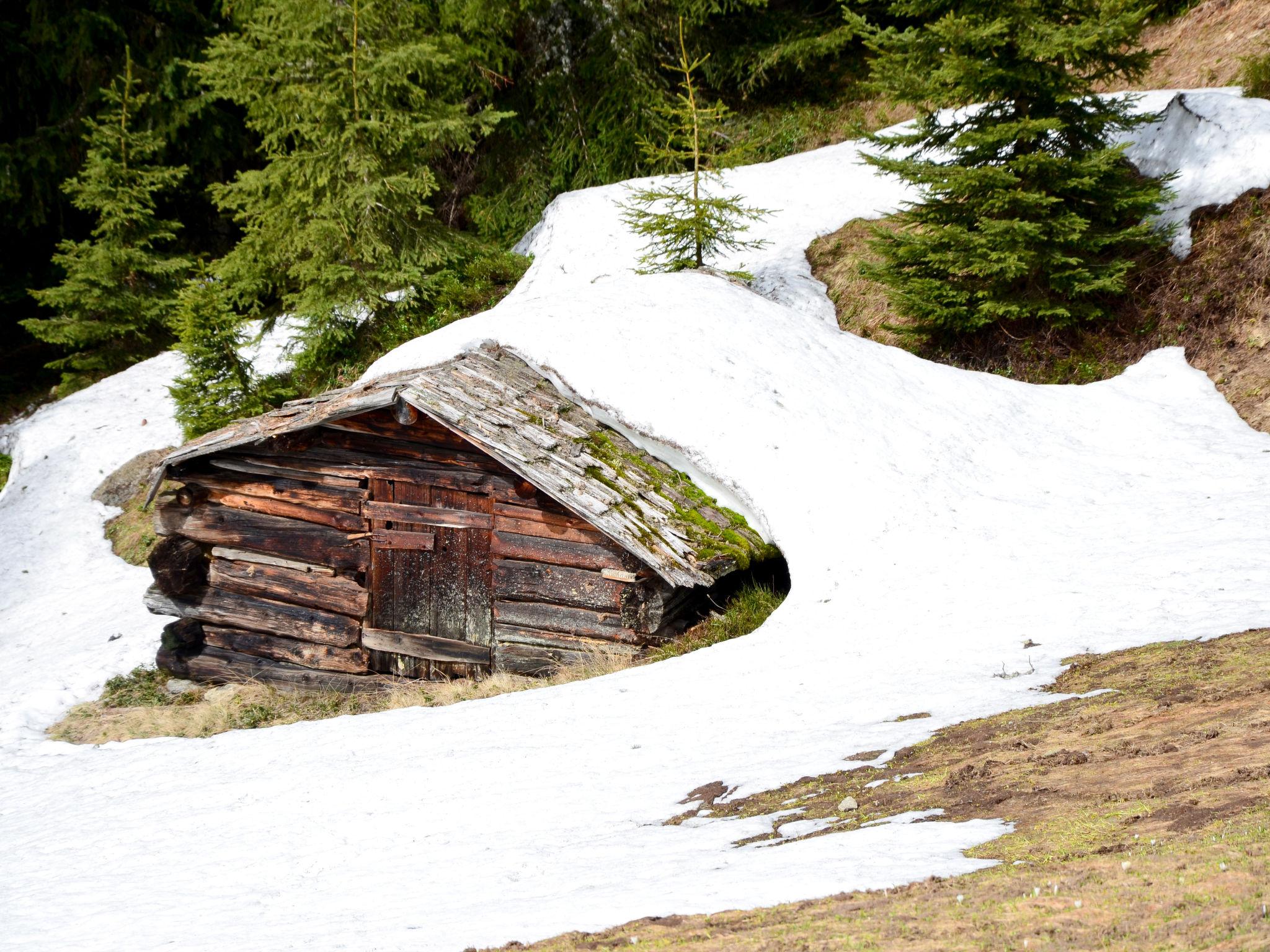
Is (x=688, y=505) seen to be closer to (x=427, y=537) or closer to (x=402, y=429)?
(x=427, y=537)

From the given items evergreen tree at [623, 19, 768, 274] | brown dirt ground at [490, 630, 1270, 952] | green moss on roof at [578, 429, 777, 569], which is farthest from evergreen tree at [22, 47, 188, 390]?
brown dirt ground at [490, 630, 1270, 952]

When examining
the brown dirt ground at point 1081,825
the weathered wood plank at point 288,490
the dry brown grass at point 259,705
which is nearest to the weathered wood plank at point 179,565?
the weathered wood plank at point 288,490

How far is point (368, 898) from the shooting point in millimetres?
5008

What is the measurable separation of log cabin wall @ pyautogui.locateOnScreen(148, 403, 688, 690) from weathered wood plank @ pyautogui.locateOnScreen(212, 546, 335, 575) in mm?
20

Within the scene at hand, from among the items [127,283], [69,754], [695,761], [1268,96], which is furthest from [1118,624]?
[127,283]

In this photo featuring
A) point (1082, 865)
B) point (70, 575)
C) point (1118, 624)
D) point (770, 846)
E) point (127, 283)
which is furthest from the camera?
point (127, 283)

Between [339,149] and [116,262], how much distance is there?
7.50 meters

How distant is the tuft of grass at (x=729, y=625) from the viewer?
9.56 metres

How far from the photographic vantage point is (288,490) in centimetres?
1152

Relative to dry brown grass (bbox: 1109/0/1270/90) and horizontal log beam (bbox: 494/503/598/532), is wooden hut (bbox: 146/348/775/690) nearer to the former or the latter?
horizontal log beam (bbox: 494/503/598/532)

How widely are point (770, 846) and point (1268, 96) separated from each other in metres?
15.7

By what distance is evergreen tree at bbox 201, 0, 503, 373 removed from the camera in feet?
56.4

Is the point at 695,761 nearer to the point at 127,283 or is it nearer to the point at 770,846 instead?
the point at 770,846

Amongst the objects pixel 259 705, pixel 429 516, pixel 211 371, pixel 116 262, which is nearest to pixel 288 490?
pixel 429 516
